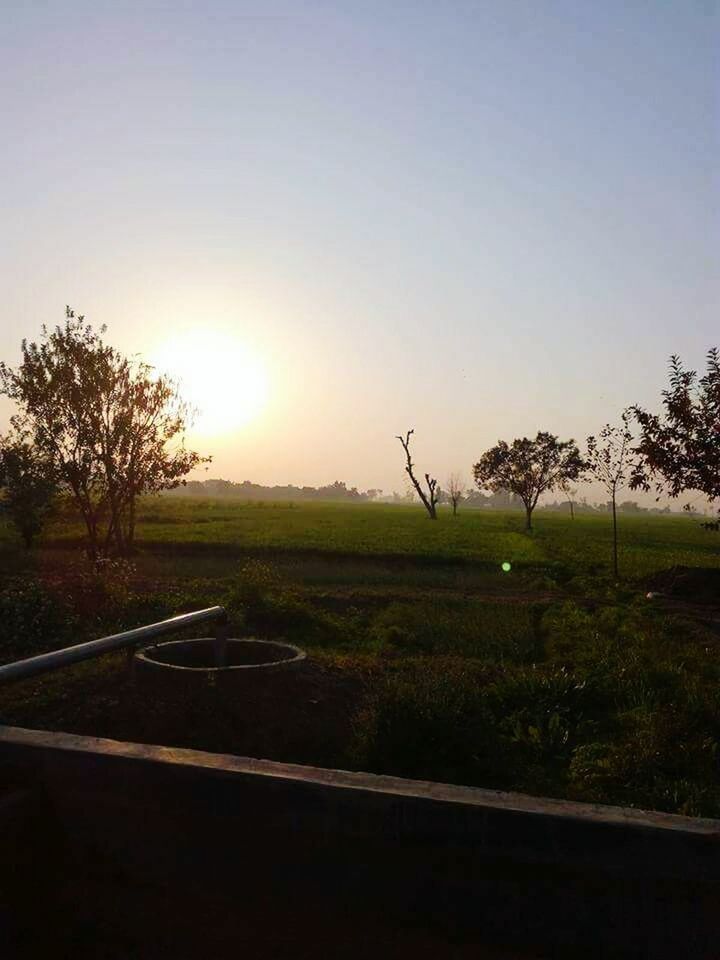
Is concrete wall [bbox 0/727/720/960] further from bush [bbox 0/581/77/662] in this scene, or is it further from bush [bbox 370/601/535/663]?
bush [bbox 0/581/77/662]

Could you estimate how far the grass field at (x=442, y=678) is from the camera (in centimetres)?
520

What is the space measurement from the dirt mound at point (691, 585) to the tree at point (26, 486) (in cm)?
1525

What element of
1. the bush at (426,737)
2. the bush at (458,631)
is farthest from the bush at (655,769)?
the bush at (458,631)

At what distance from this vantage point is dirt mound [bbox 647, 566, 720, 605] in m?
16.6

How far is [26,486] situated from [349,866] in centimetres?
2276

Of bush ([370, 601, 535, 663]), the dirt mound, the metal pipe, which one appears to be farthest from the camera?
the dirt mound

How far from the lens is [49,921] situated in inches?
114

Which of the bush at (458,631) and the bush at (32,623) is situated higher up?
the bush at (32,623)

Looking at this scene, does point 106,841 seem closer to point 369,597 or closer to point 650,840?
point 650,840

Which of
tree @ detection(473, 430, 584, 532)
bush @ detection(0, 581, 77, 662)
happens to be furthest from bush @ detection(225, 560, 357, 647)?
tree @ detection(473, 430, 584, 532)

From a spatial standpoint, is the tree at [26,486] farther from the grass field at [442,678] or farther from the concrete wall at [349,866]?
the concrete wall at [349,866]

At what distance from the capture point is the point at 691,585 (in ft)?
56.6

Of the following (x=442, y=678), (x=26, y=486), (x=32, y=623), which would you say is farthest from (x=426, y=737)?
(x=26, y=486)

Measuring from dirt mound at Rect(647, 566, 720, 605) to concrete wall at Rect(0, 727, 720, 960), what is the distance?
15.1 meters
